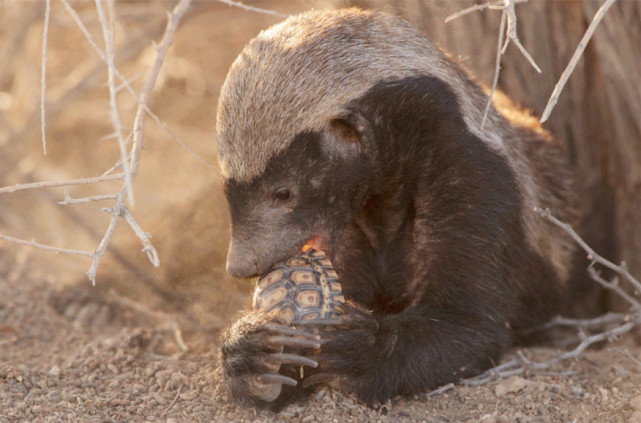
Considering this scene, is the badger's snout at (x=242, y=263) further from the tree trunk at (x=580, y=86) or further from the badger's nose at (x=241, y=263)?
the tree trunk at (x=580, y=86)

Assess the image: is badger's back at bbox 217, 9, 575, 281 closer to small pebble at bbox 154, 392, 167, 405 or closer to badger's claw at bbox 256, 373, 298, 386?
badger's claw at bbox 256, 373, 298, 386

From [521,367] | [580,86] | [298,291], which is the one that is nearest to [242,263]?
[298,291]

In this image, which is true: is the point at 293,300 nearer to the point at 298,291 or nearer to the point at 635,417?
the point at 298,291

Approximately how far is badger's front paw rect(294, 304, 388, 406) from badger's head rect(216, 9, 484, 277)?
399 millimetres

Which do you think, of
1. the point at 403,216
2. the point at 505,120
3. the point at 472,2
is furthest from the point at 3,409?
the point at 472,2

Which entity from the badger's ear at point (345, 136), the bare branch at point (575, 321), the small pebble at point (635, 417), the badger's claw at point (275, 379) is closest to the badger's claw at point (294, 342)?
the badger's claw at point (275, 379)

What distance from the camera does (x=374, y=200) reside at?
13.2 ft

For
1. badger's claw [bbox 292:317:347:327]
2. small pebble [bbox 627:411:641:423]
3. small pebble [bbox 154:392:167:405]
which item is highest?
badger's claw [bbox 292:317:347:327]

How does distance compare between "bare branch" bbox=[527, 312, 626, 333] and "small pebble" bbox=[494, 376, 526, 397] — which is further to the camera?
"bare branch" bbox=[527, 312, 626, 333]

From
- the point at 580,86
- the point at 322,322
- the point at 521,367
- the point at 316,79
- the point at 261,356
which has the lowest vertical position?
the point at 521,367

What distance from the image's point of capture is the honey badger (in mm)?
3412

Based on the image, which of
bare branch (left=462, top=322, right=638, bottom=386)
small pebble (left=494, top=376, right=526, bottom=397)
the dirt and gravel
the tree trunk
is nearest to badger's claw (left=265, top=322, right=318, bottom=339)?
the dirt and gravel

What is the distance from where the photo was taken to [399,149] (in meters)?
3.73

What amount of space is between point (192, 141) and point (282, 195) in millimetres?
3825
